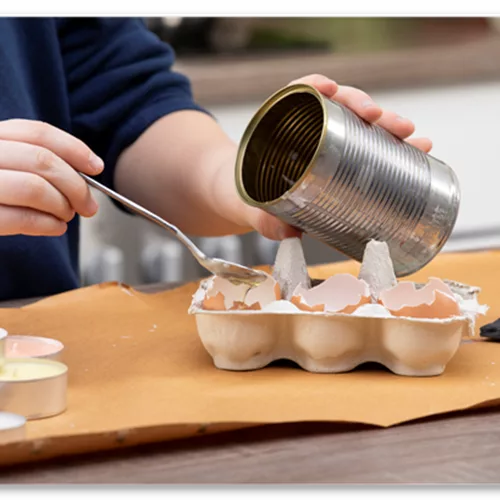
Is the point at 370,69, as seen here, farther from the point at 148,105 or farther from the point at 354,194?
the point at 354,194

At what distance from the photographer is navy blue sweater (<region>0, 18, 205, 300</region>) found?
1.06 metres

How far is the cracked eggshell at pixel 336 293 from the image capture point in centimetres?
70

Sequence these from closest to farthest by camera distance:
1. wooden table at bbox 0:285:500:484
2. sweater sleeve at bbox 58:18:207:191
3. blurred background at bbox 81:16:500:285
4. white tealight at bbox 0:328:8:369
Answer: wooden table at bbox 0:285:500:484 < white tealight at bbox 0:328:8:369 < sweater sleeve at bbox 58:18:207:191 < blurred background at bbox 81:16:500:285

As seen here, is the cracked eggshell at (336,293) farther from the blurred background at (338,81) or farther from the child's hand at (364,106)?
the blurred background at (338,81)

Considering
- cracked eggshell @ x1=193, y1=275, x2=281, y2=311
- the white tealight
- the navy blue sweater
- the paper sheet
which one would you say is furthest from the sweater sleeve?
the white tealight

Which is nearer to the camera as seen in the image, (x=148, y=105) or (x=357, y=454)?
(x=357, y=454)

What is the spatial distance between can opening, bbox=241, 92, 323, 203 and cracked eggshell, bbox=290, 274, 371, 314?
0.29ft

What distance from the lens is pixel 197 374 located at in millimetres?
673

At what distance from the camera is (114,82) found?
45.1 inches

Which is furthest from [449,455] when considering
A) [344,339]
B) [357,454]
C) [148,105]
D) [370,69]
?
[370,69]

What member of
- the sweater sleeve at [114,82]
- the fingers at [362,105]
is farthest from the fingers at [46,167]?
the sweater sleeve at [114,82]

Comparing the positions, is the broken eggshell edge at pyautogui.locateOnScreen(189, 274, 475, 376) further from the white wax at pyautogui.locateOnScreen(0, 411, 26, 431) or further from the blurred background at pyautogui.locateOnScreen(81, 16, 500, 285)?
the blurred background at pyautogui.locateOnScreen(81, 16, 500, 285)

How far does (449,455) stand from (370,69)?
1420mm
